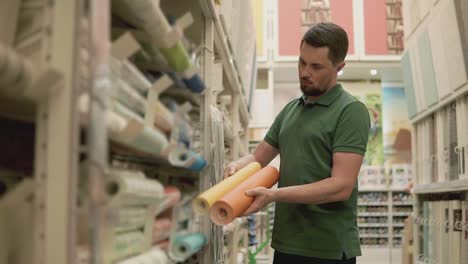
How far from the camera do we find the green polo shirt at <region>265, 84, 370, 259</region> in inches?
63.9

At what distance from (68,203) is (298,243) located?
1.17 m

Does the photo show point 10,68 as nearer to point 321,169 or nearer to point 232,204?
point 232,204

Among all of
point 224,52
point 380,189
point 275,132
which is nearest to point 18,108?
point 275,132

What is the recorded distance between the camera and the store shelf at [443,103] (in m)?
2.73

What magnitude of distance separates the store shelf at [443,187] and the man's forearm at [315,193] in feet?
4.73

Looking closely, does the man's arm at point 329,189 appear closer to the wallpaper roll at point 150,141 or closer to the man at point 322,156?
the man at point 322,156

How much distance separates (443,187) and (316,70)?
184cm

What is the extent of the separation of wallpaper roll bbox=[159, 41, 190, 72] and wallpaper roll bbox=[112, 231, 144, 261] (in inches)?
14.9

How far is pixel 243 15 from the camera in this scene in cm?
306

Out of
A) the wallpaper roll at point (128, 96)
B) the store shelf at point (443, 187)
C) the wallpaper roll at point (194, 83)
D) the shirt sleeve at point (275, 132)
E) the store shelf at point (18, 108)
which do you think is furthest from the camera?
the store shelf at point (443, 187)

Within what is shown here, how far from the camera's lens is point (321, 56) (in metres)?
1.65

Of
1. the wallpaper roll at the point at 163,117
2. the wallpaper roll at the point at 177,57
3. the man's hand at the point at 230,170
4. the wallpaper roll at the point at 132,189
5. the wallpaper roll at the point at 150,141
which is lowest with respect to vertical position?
the wallpaper roll at the point at 132,189

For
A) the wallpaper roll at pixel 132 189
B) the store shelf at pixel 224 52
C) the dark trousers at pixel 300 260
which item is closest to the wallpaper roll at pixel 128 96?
the wallpaper roll at pixel 132 189

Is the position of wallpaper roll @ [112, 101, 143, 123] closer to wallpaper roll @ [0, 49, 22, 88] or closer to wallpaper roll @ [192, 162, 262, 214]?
wallpaper roll @ [0, 49, 22, 88]
